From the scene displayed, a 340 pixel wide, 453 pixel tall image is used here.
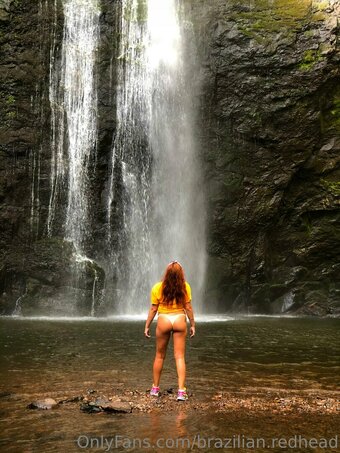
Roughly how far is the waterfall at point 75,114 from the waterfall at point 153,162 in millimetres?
1148

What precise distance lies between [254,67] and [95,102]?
22.0ft

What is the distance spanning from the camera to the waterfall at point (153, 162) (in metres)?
21.0

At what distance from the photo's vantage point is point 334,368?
27.1 feet

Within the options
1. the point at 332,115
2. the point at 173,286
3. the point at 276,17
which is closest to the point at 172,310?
the point at 173,286

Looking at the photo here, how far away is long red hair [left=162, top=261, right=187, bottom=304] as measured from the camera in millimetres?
6238

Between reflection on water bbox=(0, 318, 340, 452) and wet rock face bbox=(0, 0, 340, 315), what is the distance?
7.53m

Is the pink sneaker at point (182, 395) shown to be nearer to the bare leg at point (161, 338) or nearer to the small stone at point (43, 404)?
the bare leg at point (161, 338)

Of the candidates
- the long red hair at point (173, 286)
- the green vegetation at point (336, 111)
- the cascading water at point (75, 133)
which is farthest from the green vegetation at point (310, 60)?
the long red hair at point (173, 286)

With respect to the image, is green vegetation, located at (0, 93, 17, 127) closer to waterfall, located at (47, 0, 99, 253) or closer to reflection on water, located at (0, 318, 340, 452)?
waterfall, located at (47, 0, 99, 253)

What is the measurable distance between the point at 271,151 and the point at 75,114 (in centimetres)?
823

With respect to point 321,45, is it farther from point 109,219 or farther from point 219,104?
point 109,219

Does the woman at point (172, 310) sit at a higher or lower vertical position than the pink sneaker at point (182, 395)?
Answer: higher

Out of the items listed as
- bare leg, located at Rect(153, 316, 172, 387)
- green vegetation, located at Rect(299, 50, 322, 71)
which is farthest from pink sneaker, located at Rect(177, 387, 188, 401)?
green vegetation, located at Rect(299, 50, 322, 71)

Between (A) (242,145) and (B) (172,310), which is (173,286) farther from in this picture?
(A) (242,145)
